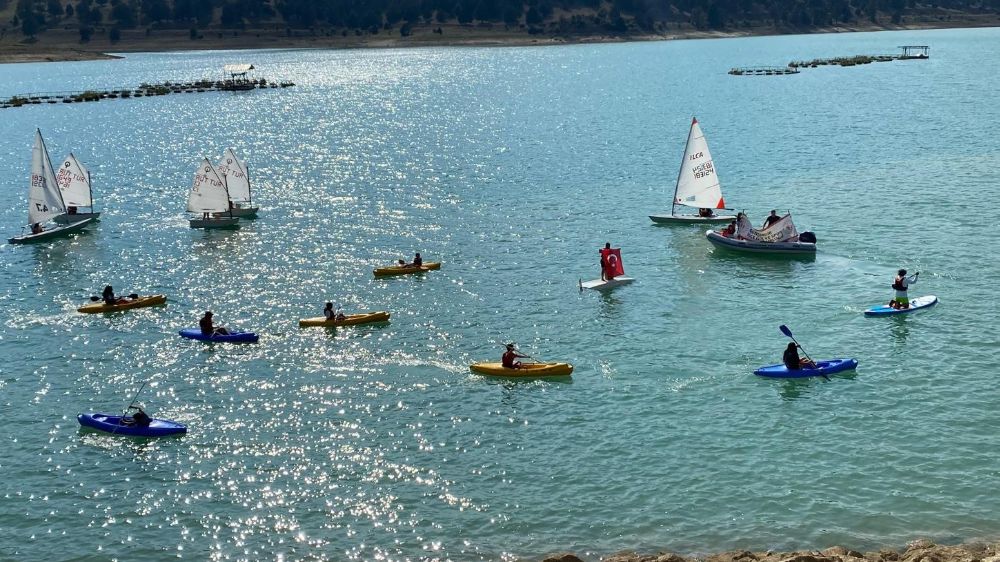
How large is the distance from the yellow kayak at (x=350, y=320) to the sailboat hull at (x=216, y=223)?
109 ft

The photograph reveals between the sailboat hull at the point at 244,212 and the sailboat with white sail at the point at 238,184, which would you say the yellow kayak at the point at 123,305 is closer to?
the sailboat hull at the point at 244,212

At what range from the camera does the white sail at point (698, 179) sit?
89750 mm

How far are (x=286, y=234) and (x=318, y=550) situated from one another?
55.3 m

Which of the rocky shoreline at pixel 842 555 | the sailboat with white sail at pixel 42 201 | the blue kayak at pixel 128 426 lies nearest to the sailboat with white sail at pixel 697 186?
the blue kayak at pixel 128 426

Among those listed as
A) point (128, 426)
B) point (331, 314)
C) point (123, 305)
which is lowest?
point (128, 426)

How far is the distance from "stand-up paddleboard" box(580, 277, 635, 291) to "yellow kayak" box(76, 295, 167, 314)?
28217 millimetres

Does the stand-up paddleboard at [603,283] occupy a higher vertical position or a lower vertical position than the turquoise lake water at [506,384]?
higher

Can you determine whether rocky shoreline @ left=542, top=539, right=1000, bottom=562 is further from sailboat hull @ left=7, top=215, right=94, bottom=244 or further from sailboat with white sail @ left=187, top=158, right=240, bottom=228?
sailboat hull @ left=7, top=215, right=94, bottom=244

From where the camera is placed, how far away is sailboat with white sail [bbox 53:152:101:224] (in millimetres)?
94750

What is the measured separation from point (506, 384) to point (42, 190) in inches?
2240

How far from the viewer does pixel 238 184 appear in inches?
3903

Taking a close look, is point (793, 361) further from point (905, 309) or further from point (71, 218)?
point (71, 218)

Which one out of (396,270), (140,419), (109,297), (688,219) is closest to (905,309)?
(688,219)

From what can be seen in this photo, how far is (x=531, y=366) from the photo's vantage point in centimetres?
5372
